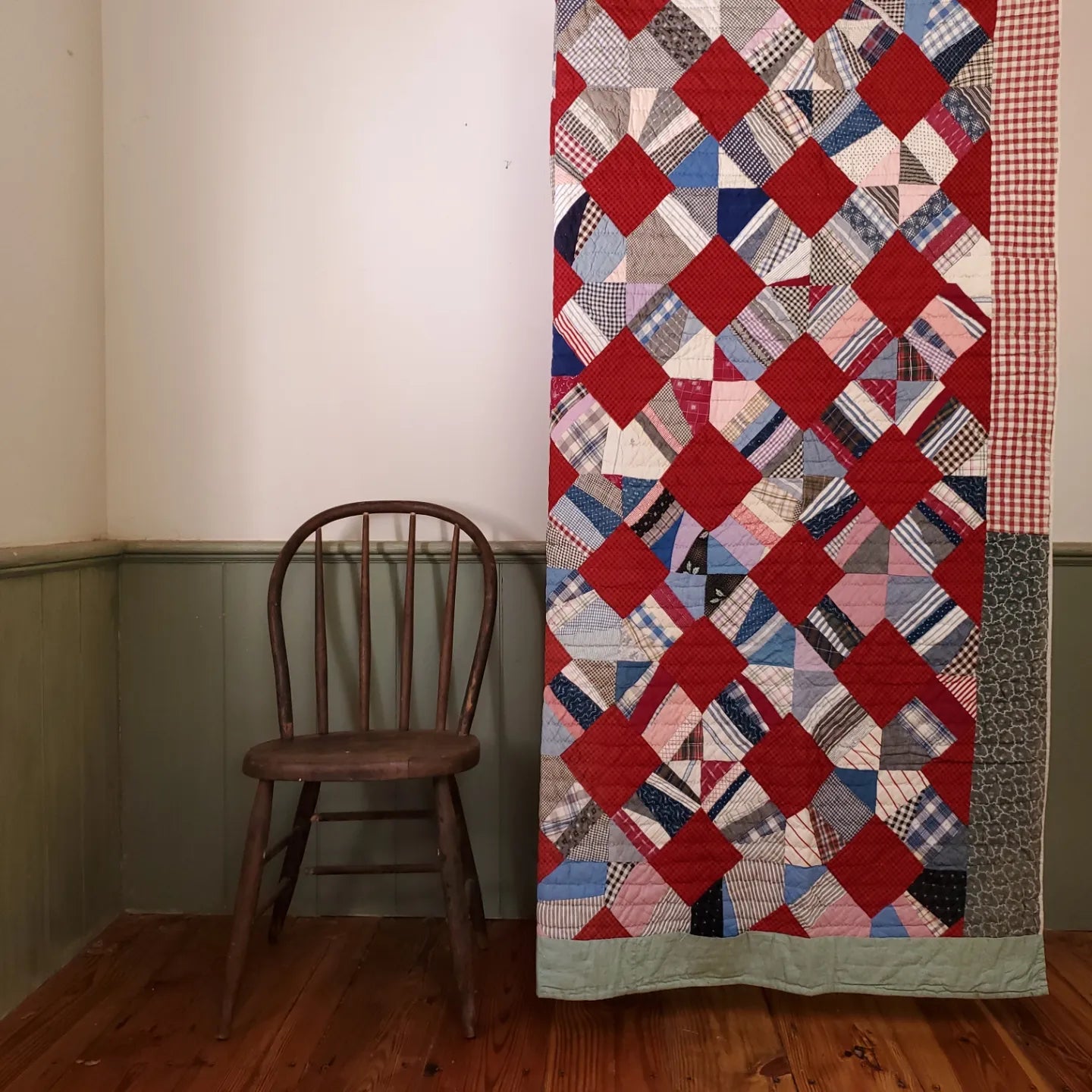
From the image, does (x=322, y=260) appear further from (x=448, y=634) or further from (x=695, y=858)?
(x=695, y=858)

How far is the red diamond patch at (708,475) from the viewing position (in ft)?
4.72

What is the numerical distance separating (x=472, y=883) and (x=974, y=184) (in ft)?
4.72

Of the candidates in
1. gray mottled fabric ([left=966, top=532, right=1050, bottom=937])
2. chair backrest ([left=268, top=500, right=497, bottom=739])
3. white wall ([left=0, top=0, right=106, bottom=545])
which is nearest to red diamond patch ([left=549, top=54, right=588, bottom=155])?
chair backrest ([left=268, top=500, right=497, bottom=739])

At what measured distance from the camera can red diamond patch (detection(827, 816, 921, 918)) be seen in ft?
4.76

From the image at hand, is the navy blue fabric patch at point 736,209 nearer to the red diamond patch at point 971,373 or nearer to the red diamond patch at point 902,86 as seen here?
the red diamond patch at point 902,86

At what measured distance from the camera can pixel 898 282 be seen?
1.43 m

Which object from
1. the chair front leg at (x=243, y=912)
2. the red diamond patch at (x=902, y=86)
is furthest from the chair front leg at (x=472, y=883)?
the red diamond patch at (x=902, y=86)

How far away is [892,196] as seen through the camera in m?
1.42

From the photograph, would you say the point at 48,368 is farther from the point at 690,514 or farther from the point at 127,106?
the point at 690,514

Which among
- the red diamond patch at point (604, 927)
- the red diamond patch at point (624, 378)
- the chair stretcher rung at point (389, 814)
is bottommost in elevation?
the red diamond patch at point (604, 927)

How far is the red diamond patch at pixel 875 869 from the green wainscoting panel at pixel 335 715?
1.82 ft

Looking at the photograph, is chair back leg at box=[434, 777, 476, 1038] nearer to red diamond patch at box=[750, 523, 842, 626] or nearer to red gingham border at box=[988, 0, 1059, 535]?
red diamond patch at box=[750, 523, 842, 626]

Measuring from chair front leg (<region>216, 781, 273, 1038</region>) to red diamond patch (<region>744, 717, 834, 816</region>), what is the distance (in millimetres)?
760

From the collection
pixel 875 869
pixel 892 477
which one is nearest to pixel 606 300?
pixel 892 477
